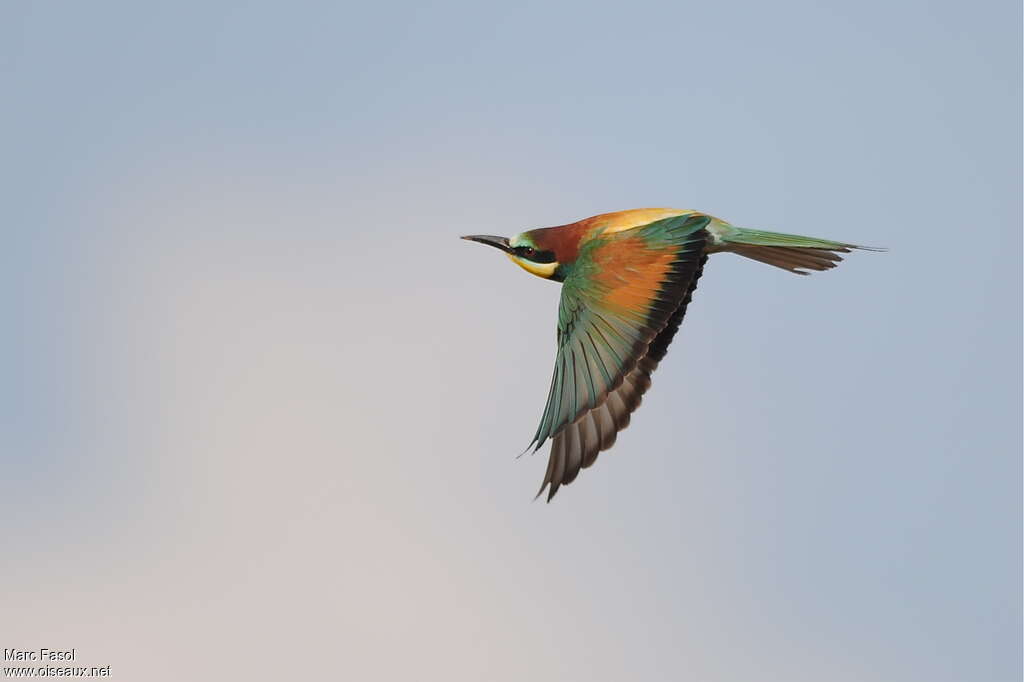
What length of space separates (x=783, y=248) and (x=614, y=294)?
3.52 feet

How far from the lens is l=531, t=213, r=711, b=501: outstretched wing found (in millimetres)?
7797

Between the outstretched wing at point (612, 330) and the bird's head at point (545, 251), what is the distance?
0.16 m

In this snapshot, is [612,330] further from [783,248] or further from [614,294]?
[783,248]

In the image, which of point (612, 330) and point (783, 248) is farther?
point (783, 248)

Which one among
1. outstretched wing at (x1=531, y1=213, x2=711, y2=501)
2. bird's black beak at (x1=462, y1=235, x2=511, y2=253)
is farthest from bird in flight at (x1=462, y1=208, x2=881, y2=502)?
bird's black beak at (x1=462, y1=235, x2=511, y2=253)

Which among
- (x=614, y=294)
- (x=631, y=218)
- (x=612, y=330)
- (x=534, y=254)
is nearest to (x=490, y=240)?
(x=534, y=254)

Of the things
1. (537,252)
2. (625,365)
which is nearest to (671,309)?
(625,365)

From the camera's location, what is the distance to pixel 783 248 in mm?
8570

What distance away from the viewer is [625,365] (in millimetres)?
7781

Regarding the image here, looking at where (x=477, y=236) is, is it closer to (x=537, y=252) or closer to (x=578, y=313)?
(x=537, y=252)

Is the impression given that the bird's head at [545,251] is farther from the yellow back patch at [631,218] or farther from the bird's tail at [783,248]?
the bird's tail at [783,248]

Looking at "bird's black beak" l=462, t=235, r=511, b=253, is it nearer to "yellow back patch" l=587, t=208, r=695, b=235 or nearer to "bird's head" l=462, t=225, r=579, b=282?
"bird's head" l=462, t=225, r=579, b=282

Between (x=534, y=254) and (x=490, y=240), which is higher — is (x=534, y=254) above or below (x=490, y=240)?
below

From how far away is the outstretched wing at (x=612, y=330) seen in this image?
780 centimetres
